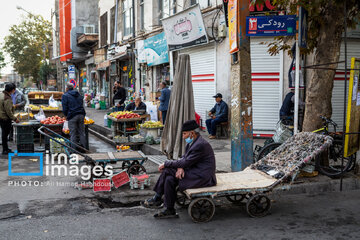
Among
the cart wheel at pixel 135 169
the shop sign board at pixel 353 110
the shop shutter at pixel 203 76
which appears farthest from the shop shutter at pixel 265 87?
the cart wheel at pixel 135 169

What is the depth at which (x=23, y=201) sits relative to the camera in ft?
19.7

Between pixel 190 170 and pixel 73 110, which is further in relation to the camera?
pixel 73 110

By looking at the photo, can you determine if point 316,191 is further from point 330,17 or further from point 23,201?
point 23,201

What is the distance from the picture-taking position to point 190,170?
17.1ft

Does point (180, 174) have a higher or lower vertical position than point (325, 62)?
lower

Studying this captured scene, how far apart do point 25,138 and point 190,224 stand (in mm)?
6769

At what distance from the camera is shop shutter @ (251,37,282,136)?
11.6m

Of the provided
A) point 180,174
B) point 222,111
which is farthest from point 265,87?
point 180,174

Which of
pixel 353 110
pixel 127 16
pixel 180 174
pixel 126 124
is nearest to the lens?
pixel 180 174

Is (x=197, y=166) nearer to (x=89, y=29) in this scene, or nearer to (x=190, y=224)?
(x=190, y=224)

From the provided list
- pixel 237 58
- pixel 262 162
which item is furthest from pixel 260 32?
pixel 262 162

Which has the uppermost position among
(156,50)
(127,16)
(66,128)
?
(127,16)

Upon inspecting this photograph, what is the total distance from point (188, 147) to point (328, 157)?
350 centimetres

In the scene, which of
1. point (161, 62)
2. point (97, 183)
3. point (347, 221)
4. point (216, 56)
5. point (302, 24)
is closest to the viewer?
point (347, 221)
